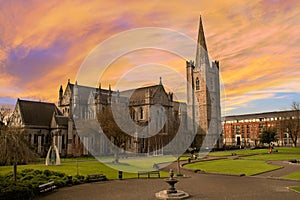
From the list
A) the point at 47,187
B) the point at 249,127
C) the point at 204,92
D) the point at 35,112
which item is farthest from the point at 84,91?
the point at 249,127

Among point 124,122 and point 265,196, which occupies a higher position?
point 124,122

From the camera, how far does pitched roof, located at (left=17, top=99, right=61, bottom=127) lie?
66.0 m

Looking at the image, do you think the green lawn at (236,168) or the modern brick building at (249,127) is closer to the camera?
the green lawn at (236,168)

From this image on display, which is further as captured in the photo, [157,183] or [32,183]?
[157,183]

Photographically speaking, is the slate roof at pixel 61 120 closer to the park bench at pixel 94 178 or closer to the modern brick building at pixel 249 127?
the park bench at pixel 94 178

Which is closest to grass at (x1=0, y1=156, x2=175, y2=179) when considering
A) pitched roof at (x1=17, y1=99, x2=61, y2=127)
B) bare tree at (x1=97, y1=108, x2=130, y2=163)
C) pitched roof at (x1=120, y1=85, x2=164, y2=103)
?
bare tree at (x1=97, y1=108, x2=130, y2=163)

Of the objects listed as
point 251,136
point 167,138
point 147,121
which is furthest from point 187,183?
point 251,136

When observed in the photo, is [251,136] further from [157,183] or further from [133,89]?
[157,183]

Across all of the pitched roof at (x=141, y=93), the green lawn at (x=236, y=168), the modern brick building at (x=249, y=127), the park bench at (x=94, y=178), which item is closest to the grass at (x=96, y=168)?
the park bench at (x=94, y=178)

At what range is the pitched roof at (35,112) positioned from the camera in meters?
66.0

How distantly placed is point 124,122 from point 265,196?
37081mm

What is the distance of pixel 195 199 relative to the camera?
17438mm

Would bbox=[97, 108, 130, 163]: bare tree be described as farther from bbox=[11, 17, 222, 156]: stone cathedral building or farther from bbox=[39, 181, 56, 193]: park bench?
bbox=[39, 181, 56, 193]: park bench

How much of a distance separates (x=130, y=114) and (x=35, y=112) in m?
22.3
